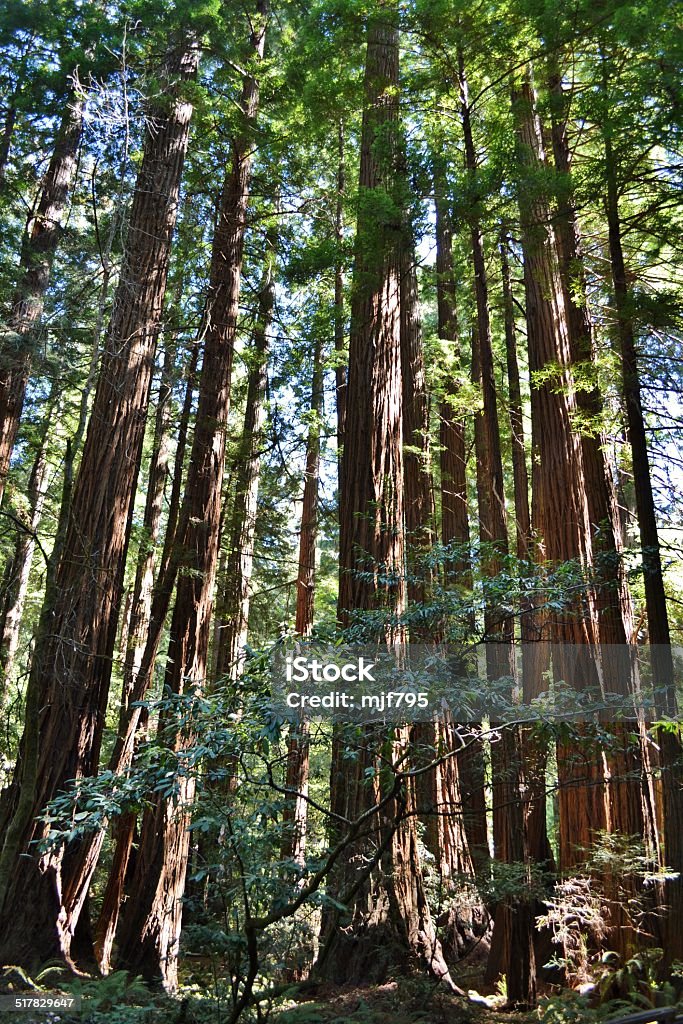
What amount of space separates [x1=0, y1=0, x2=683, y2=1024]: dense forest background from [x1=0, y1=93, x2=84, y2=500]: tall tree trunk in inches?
2.2

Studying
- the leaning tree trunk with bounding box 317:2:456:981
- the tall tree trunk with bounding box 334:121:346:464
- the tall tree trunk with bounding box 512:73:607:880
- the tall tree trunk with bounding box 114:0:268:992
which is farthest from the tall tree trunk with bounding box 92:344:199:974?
the tall tree trunk with bounding box 512:73:607:880

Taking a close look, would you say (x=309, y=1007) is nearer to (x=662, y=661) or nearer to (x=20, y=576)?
(x=662, y=661)

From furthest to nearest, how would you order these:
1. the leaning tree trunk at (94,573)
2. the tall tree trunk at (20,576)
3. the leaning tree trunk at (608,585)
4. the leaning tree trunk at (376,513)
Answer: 1. the tall tree trunk at (20,576)
2. the leaning tree trunk at (608,585)
3. the leaning tree trunk at (94,573)
4. the leaning tree trunk at (376,513)

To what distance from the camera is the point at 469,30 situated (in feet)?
23.2

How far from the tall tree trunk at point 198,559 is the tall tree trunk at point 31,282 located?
2.01m

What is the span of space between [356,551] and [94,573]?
238 cm

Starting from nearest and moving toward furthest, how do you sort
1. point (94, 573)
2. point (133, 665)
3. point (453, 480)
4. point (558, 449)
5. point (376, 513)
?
point (376, 513), point (94, 573), point (558, 449), point (133, 665), point (453, 480)

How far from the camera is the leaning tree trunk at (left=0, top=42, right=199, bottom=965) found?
5633mm

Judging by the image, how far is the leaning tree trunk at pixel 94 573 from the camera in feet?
18.5

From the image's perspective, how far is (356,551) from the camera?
6.39 meters

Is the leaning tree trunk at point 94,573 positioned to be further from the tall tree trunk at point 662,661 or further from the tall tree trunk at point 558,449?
the tall tree trunk at point 662,661

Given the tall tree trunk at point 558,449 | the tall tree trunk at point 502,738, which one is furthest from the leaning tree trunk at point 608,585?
the tall tree trunk at point 502,738

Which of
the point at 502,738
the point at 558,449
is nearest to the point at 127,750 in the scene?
the point at 502,738

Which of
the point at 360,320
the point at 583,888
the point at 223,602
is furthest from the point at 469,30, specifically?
the point at 583,888
